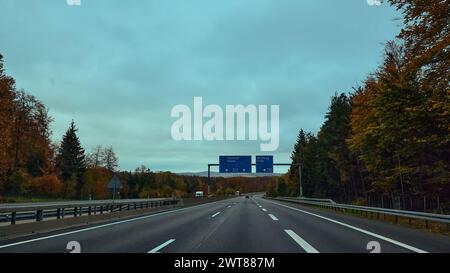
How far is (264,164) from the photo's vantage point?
178 feet

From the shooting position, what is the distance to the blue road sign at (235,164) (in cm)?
5341

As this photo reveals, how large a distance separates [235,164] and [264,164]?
417cm

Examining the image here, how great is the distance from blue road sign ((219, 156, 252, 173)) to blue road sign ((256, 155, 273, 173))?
4.90 ft

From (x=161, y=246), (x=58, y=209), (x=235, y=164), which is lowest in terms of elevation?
(x=161, y=246)

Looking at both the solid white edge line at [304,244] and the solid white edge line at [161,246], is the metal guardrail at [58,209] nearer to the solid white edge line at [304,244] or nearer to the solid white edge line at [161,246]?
the solid white edge line at [161,246]

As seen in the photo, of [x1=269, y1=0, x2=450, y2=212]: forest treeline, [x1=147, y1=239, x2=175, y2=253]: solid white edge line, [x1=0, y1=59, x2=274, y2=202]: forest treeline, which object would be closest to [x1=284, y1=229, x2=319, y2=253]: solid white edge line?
[x1=147, y1=239, x2=175, y2=253]: solid white edge line

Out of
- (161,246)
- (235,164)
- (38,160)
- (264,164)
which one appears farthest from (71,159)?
(161,246)

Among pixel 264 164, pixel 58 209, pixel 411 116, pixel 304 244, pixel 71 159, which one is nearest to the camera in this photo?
pixel 304 244

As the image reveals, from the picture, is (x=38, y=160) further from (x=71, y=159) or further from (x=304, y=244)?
(x=304, y=244)

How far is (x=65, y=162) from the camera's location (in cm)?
7838

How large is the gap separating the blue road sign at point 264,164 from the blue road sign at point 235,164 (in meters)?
1.49

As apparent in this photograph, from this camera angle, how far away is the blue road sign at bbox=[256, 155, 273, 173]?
5416 centimetres

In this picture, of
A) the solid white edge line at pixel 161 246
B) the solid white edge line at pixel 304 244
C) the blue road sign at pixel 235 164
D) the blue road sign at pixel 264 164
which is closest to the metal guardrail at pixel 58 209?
the solid white edge line at pixel 161 246
